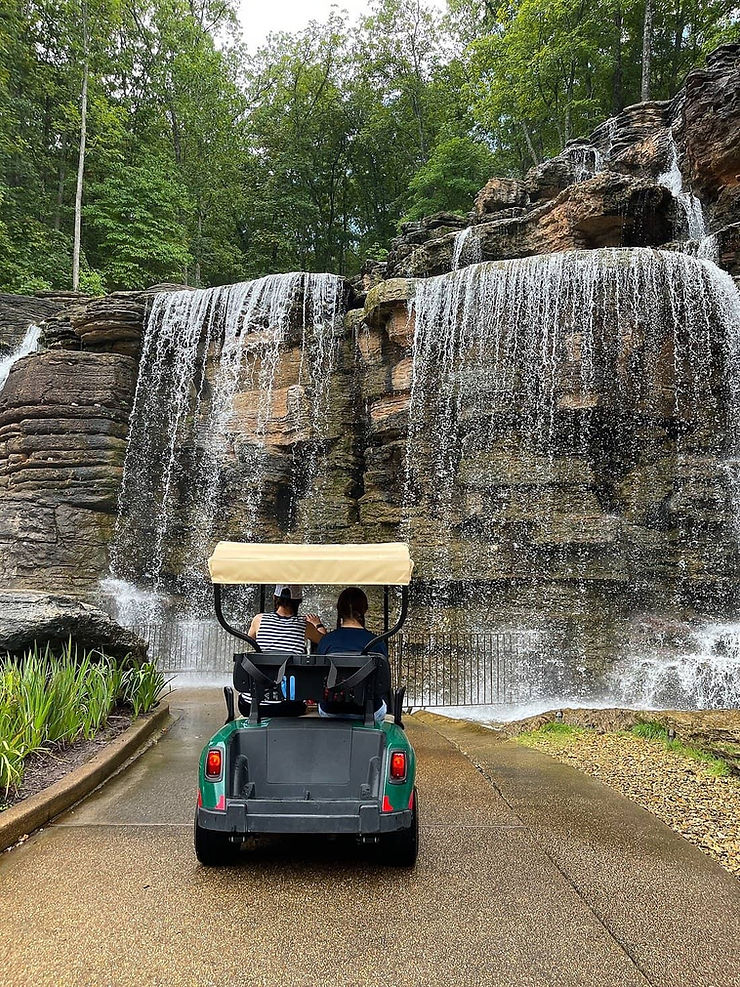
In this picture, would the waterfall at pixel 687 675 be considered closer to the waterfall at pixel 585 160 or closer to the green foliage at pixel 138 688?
the green foliage at pixel 138 688

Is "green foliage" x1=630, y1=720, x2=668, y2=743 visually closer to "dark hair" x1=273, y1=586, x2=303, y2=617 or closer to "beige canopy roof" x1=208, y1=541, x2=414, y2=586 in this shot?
"beige canopy roof" x1=208, y1=541, x2=414, y2=586

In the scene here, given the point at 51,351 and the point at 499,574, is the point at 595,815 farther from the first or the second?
the point at 51,351

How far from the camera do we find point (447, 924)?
3.64m

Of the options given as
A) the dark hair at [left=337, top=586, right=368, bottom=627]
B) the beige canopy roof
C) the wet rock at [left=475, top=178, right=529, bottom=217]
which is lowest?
the dark hair at [left=337, top=586, right=368, bottom=627]

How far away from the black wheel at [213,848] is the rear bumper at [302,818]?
18 cm

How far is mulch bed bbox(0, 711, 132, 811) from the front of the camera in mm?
5442

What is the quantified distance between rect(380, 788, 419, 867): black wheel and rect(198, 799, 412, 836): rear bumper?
186 millimetres

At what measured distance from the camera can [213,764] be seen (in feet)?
13.7

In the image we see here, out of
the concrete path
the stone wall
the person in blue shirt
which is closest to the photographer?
the concrete path

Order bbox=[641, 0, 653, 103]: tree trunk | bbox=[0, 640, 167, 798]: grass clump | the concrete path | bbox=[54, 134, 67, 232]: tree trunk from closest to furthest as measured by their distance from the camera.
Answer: the concrete path, bbox=[0, 640, 167, 798]: grass clump, bbox=[641, 0, 653, 103]: tree trunk, bbox=[54, 134, 67, 232]: tree trunk

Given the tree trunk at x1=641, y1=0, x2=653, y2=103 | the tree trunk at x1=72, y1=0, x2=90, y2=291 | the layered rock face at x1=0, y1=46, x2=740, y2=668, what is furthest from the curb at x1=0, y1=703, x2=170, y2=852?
the tree trunk at x1=641, y1=0, x2=653, y2=103

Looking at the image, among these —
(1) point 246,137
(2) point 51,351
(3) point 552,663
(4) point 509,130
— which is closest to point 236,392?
(2) point 51,351

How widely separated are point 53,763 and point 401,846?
3.55m

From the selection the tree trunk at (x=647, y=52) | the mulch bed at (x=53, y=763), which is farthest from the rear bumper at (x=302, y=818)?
the tree trunk at (x=647, y=52)
